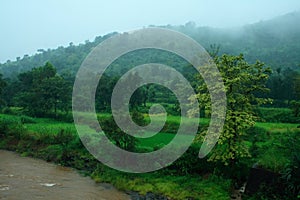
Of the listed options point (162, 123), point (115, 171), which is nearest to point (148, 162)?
point (115, 171)

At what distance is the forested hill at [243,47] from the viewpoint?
68700mm

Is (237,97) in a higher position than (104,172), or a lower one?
higher

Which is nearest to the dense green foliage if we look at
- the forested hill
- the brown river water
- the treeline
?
the treeline

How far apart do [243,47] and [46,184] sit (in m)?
82.7

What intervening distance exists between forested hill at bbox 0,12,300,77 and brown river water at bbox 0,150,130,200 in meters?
31.8

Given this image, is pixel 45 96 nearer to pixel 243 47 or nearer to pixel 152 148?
pixel 152 148

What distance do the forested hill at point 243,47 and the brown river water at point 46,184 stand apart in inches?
1253

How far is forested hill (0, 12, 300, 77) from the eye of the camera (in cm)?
6870

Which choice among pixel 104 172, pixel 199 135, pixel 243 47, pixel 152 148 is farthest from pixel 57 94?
pixel 243 47

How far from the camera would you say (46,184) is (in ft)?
53.3

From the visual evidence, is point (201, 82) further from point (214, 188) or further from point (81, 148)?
point (81, 148)

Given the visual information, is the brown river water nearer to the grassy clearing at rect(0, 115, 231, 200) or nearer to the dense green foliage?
the grassy clearing at rect(0, 115, 231, 200)

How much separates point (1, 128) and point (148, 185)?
651 inches

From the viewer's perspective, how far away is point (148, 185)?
617 inches
